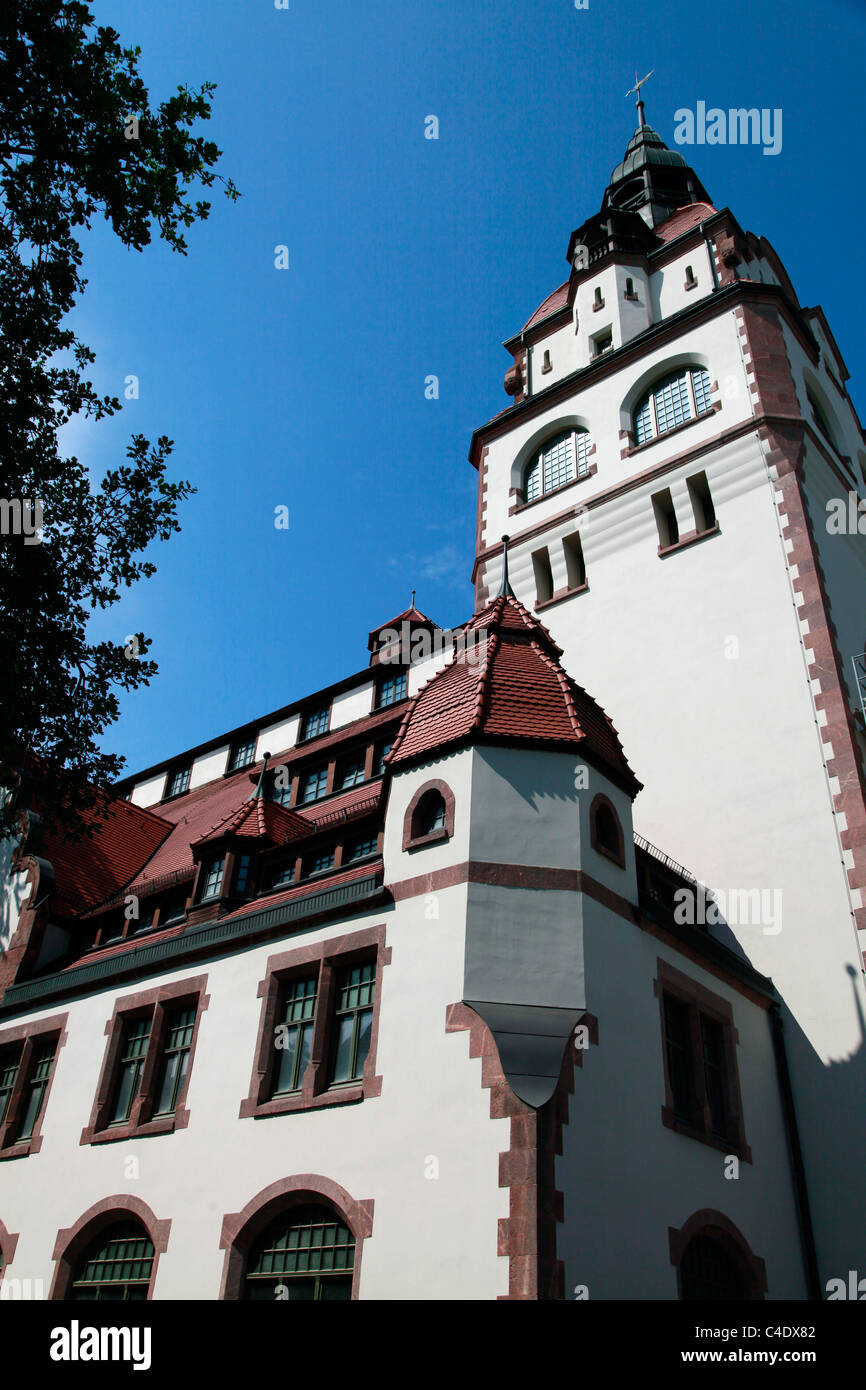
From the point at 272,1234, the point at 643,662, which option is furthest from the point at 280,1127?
the point at 643,662

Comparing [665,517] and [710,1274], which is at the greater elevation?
[665,517]

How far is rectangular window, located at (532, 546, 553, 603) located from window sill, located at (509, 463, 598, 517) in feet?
Answer: 6.12

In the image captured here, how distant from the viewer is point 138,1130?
16.7 m

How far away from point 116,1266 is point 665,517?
1940 centimetres

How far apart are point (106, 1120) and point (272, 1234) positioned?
5.06 meters

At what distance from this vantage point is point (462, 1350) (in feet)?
33.2

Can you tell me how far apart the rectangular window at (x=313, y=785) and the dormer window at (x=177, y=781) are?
919 cm

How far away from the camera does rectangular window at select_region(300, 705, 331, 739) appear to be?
30859 mm

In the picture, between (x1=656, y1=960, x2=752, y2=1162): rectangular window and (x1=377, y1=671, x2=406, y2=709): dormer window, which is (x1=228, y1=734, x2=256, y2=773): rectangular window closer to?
(x1=377, y1=671, x2=406, y2=709): dormer window

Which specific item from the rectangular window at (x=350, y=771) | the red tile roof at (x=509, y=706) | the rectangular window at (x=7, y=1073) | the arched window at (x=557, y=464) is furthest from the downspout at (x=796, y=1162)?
the arched window at (x=557, y=464)

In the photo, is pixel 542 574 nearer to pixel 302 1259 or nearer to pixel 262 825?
pixel 262 825

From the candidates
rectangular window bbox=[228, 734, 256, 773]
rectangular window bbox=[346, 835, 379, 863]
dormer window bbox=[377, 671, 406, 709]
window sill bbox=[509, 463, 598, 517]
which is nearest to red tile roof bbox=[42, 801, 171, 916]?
rectangular window bbox=[228, 734, 256, 773]

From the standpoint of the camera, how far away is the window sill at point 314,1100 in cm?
1387

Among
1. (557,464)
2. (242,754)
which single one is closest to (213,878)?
(242,754)
